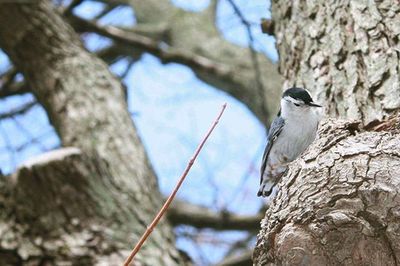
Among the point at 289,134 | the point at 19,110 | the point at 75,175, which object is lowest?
the point at 19,110

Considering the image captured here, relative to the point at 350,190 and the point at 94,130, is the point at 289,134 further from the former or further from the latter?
the point at 94,130

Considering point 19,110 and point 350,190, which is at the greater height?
point 350,190

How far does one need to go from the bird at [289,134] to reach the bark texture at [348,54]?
0.18ft

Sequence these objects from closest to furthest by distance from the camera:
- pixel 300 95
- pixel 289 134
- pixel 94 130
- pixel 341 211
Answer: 1. pixel 341 211
2. pixel 300 95
3. pixel 289 134
4. pixel 94 130

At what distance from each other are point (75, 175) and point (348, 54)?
1125mm

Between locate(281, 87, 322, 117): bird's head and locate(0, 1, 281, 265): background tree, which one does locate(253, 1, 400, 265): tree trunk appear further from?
locate(0, 1, 281, 265): background tree

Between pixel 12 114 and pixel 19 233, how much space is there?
214 centimetres

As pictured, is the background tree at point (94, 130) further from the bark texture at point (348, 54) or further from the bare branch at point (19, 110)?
the bark texture at point (348, 54)

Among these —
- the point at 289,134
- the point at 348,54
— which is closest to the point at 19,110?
the point at 289,134

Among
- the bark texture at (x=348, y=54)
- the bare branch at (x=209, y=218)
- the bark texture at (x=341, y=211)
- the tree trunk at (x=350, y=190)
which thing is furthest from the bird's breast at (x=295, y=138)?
the bare branch at (x=209, y=218)

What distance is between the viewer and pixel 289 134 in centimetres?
251

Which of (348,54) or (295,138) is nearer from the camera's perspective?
(348,54)

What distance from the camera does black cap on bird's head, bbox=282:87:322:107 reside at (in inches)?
91.5

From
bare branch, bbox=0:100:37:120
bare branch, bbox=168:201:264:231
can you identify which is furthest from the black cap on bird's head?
bare branch, bbox=0:100:37:120
